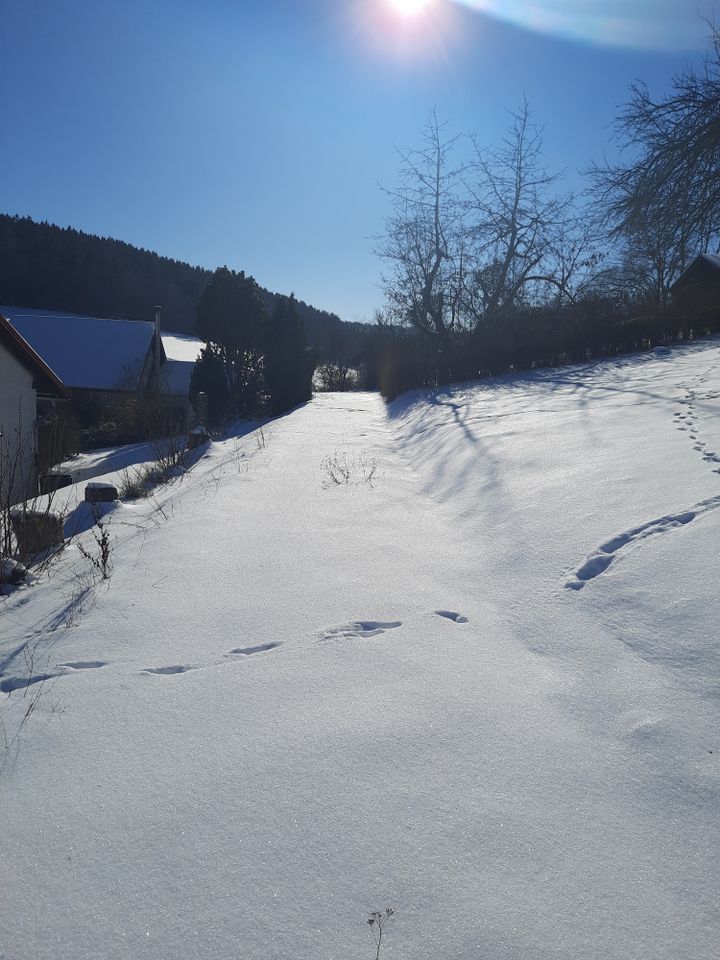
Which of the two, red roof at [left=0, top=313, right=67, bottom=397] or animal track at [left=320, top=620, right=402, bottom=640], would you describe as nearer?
animal track at [left=320, top=620, right=402, bottom=640]

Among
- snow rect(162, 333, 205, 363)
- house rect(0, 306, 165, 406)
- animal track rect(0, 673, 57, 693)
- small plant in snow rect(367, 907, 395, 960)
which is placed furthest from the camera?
snow rect(162, 333, 205, 363)

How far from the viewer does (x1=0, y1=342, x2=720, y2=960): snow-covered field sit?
155cm

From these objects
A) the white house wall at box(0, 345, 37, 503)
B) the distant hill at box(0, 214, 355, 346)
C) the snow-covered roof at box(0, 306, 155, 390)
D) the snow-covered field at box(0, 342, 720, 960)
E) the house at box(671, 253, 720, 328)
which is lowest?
the snow-covered field at box(0, 342, 720, 960)

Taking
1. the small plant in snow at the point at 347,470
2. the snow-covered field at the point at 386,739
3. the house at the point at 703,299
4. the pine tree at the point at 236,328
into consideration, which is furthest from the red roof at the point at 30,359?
the house at the point at 703,299

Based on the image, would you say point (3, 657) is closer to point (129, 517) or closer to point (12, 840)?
point (12, 840)

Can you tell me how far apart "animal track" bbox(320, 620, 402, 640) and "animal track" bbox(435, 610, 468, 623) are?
253 mm

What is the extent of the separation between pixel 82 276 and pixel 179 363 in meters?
30.4

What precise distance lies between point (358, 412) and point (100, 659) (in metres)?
16.3

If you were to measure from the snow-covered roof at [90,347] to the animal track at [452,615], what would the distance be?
23.5 m

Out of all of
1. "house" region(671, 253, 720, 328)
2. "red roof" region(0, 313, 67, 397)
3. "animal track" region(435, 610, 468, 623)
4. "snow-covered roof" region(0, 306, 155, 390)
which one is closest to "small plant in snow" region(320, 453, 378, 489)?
"animal track" region(435, 610, 468, 623)

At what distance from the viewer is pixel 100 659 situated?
3035 millimetres

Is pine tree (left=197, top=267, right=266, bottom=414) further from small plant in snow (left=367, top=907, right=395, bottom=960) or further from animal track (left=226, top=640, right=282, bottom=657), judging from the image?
small plant in snow (left=367, top=907, right=395, bottom=960)

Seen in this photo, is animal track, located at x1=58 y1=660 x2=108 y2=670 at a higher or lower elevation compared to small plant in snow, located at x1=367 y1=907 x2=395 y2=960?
higher

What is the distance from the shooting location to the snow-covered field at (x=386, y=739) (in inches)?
61.1
